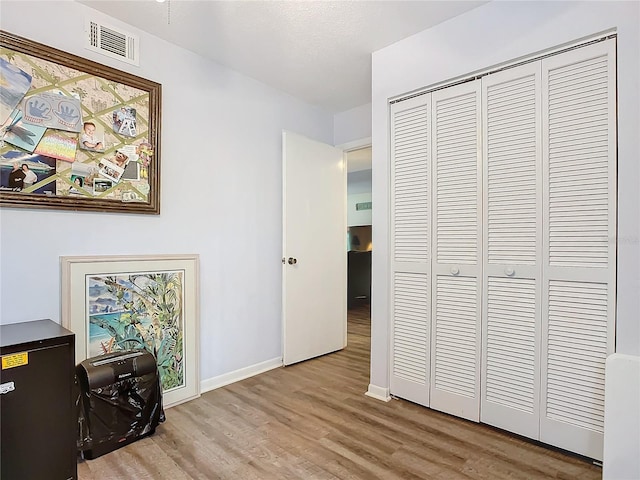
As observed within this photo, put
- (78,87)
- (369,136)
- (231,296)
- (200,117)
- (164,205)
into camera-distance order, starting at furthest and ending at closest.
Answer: (369,136) → (231,296) → (200,117) → (164,205) → (78,87)

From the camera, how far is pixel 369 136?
3678 millimetres

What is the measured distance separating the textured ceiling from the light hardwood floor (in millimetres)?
2554

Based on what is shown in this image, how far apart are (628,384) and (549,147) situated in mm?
1224

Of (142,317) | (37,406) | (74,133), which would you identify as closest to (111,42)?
(74,133)

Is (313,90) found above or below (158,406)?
above

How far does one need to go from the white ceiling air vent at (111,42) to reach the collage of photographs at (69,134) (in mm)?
192

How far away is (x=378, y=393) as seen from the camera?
266 cm

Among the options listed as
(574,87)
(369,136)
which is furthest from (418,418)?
(369,136)

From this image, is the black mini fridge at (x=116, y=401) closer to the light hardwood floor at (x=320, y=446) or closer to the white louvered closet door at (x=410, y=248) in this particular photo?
the light hardwood floor at (x=320, y=446)

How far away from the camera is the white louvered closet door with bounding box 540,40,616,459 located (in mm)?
1817

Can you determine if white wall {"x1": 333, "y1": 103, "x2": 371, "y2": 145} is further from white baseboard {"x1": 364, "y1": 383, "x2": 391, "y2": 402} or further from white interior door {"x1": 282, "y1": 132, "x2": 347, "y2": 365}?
white baseboard {"x1": 364, "y1": 383, "x2": 391, "y2": 402}

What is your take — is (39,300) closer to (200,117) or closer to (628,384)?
(200,117)

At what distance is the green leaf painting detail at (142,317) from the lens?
7.24ft

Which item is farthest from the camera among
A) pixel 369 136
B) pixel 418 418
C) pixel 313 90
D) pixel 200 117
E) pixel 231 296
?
pixel 369 136
